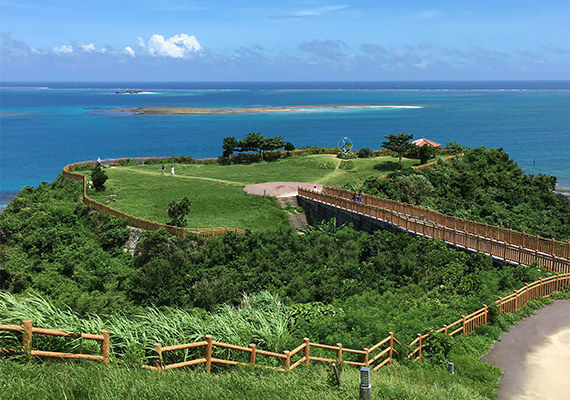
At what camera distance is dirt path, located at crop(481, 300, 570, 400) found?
487 inches

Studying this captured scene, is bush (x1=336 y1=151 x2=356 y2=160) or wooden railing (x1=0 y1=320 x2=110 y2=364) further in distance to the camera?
bush (x1=336 y1=151 x2=356 y2=160)

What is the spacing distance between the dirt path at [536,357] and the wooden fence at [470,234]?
3863mm

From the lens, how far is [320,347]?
1237cm

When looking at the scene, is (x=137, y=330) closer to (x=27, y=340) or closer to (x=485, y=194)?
(x=27, y=340)

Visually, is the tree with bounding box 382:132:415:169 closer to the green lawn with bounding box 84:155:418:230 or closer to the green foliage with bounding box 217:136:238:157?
the green lawn with bounding box 84:155:418:230

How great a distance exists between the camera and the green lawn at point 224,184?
3369 cm

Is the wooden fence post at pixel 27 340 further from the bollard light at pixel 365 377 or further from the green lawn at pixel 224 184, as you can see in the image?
the green lawn at pixel 224 184

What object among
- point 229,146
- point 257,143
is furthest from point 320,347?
point 229,146

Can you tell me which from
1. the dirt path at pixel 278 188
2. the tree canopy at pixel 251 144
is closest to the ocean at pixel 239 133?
the tree canopy at pixel 251 144

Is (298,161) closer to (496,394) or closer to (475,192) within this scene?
(475,192)

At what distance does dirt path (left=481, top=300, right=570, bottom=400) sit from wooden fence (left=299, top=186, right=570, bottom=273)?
386cm

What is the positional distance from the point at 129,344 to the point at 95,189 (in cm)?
3033

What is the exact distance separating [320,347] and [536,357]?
6123 mm

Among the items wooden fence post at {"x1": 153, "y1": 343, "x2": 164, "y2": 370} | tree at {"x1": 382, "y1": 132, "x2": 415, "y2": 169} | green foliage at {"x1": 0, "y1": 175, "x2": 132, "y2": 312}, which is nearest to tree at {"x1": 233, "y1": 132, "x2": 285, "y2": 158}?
tree at {"x1": 382, "y1": 132, "x2": 415, "y2": 169}
